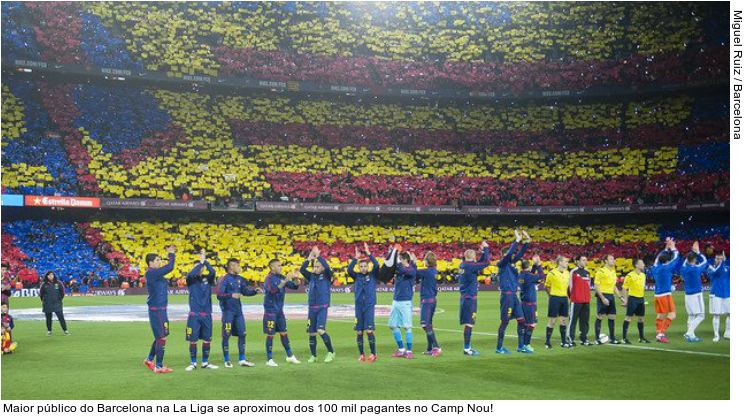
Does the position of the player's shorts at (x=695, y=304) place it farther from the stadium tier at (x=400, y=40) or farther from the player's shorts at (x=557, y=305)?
the stadium tier at (x=400, y=40)

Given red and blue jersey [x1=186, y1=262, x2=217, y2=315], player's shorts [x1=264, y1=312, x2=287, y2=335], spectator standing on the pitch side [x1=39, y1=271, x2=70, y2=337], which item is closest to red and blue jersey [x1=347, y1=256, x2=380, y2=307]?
player's shorts [x1=264, y1=312, x2=287, y2=335]

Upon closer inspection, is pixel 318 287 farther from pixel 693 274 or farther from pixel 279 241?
pixel 279 241

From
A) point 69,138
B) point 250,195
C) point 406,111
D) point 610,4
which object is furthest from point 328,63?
point 610,4

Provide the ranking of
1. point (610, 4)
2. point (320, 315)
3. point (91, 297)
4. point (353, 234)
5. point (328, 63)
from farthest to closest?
point (610, 4)
point (328, 63)
point (353, 234)
point (91, 297)
point (320, 315)

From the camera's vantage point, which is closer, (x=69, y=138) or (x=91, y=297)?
(x=91, y=297)

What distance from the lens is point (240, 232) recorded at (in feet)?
168

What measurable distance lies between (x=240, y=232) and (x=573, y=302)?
34818mm

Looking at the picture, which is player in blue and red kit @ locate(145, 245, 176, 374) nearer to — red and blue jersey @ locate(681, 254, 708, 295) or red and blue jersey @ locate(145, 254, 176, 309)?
red and blue jersey @ locate(145, 254, 176, 309)

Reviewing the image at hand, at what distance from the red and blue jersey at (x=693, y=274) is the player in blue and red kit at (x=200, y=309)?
13.1 m

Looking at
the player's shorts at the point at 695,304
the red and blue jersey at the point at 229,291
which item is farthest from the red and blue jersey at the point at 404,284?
the player's shorts at the point at 695,304

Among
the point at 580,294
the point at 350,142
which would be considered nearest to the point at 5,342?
the point at 580,294

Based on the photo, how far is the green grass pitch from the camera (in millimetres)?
Answer: 13078

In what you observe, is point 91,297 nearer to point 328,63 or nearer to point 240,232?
point 240,232

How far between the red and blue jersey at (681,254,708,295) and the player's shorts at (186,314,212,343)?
13100 mm
